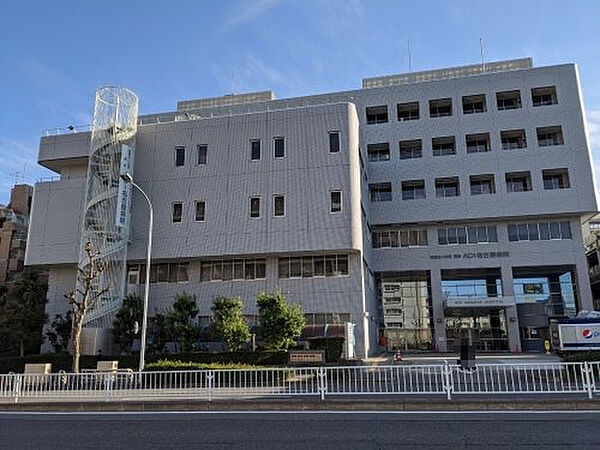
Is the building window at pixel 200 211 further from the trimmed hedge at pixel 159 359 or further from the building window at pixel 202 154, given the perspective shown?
the trimmed hedge at pixel 159 359

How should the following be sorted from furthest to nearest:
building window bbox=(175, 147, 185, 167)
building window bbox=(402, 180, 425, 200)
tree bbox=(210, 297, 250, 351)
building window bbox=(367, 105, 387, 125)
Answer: building window bbox=(367, 105, 387, 125) → building window bbox=(402, 180, 425, 200) → building window bbox=(175, 147, 185, 167) → tree bbox=(210, 297, 250, 351)

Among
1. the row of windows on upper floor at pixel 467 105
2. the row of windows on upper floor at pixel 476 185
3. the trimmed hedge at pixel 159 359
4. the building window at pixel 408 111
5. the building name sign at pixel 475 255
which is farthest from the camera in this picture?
the building window at pixel 408 111

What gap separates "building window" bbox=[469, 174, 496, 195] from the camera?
39156 mm

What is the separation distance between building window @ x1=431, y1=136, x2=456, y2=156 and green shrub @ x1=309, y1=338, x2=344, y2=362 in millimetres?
21055

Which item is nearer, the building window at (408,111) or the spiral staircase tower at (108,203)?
the spiral staircase tower at (108,203)

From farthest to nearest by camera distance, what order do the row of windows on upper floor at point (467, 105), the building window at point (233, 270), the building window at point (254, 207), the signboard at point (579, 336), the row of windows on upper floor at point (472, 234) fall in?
the row of windows on upper floor at point (467, 105), the row of windows on upper floor at point (472, 234), the building window at point (233, 270), the building window at point (254, 207), the signboard at point (579, 336)

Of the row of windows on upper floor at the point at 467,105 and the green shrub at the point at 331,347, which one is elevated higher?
the row of windows on upper floor at the point at 467,105

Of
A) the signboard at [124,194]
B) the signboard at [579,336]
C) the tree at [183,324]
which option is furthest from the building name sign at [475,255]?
the signboard at [124,194]

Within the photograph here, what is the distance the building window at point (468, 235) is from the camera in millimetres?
38562

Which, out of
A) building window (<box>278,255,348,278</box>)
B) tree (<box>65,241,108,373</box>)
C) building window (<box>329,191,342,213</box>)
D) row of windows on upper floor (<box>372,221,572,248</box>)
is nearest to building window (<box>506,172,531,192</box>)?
row of windows on upper floor (<box>372,221,572,248</box>)

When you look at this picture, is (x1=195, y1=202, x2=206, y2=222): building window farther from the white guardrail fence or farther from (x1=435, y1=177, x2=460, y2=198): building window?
(x1=435, y1=177, x2=460, y2=198): building window

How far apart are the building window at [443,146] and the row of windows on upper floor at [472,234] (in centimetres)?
625

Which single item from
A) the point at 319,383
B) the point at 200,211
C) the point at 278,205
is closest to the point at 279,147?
the point at 278,205
